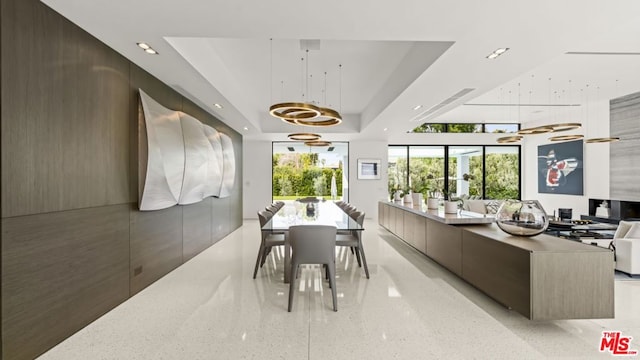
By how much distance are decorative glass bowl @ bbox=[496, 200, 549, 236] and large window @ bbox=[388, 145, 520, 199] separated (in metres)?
7.36

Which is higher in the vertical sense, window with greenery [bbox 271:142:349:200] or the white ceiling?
the white ceiling

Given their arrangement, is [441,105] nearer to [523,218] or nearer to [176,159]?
[523,218]

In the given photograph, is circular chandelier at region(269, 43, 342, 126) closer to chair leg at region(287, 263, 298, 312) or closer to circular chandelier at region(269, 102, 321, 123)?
circular chandelier at region(269, 102, 321, 123)

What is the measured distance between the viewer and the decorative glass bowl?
122 inches

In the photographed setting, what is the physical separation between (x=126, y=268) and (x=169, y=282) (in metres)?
0.72

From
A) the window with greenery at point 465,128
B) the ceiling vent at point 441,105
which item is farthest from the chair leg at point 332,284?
the window with greenery at point 465,128

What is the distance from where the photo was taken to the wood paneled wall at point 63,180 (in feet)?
7.16

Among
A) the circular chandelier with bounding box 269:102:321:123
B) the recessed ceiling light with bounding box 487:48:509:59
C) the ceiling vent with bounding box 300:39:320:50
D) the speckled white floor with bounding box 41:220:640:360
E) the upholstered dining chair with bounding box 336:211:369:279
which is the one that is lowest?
the speckled white floor with bounding box 41:220:640:360

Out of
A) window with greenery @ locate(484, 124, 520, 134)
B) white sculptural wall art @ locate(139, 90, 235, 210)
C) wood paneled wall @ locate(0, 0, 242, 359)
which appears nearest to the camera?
wood paneled wall @ locate(0, 0, 242, 359)

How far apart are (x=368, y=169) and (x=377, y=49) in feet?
19.8

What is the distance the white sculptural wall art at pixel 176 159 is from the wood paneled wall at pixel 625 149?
27.7 ft

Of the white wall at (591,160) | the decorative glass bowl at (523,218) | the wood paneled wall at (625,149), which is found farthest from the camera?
the white wall at (591,160)

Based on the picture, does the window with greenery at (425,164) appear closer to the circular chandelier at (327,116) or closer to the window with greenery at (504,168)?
the window with greenery at (504,168)

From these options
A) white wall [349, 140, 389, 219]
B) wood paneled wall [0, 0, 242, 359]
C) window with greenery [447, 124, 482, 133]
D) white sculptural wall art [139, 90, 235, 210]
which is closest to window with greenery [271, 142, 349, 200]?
white wall [349, 140, 389, 219]
